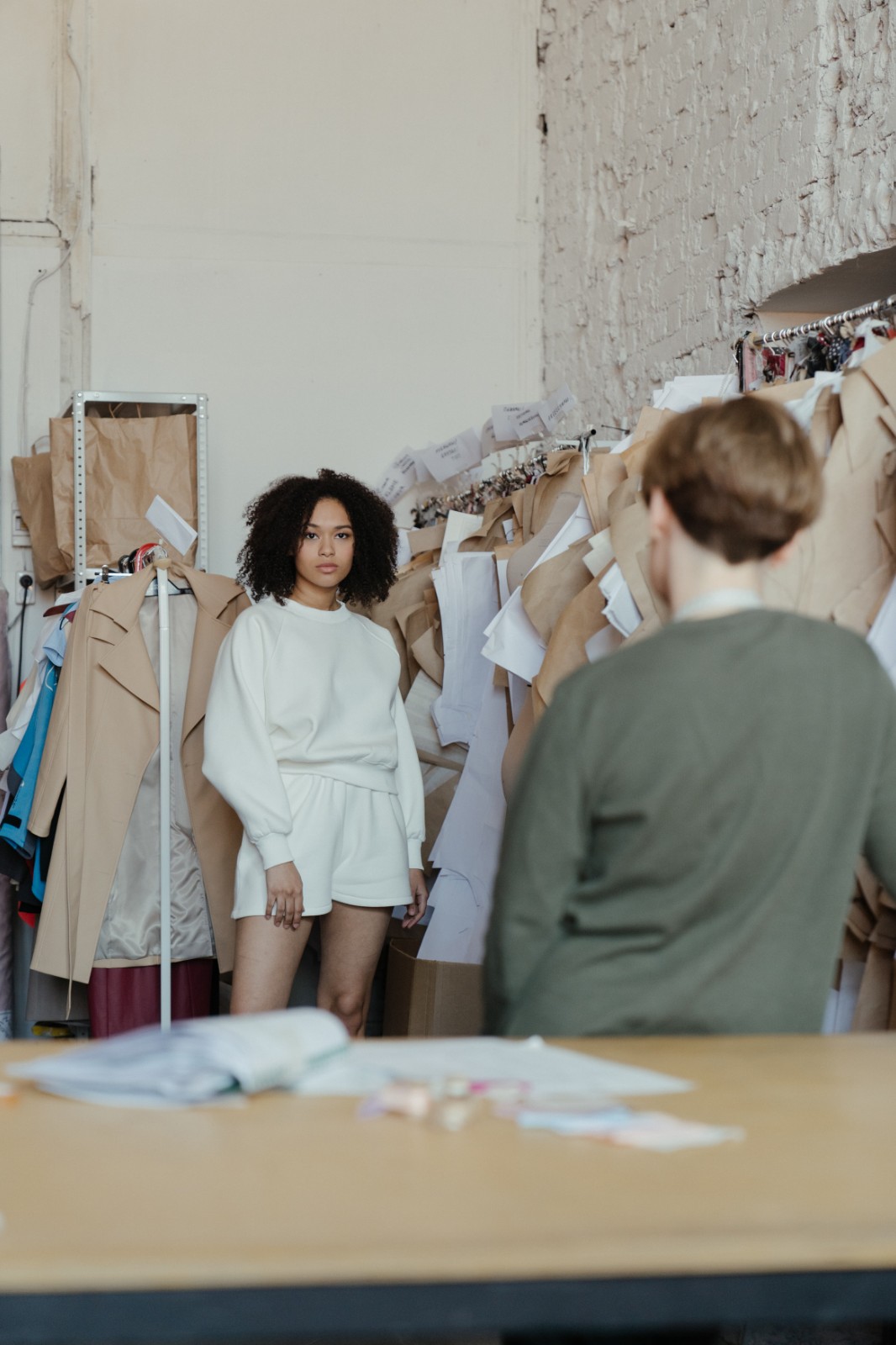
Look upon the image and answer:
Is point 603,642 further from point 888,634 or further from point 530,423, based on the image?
point 530,423

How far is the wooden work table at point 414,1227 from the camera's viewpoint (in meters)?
0.76

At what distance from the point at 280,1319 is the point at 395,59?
17.6 ft

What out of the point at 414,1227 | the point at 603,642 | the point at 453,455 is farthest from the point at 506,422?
the point at 414,1227

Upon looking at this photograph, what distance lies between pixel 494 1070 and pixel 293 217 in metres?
4.72

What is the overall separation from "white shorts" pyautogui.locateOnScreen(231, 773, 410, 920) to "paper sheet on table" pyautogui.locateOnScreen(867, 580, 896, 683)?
136cm

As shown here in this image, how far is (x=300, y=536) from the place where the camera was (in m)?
3.12

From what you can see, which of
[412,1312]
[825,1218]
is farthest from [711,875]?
[412,1312]

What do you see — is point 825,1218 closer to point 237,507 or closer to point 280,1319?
point 280,1319

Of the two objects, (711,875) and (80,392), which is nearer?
(711,875)

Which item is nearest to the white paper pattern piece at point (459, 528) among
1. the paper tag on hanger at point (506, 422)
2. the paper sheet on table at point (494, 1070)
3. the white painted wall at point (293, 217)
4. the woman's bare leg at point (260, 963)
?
the paper tag on hanger at point (506, 422)

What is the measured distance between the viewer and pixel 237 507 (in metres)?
5.24

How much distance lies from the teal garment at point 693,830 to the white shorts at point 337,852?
5.29ft

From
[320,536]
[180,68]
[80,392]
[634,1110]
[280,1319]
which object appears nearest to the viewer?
[280,1319]

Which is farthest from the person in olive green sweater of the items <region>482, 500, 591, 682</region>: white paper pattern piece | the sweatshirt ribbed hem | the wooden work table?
the sweatshirt ribbed hem
